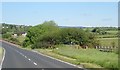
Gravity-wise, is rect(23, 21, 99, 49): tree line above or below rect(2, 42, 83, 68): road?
above

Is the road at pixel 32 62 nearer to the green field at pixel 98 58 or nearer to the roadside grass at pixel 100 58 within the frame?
the green field at pixel 98 58

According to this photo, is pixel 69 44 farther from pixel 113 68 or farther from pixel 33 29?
pixel 113 68

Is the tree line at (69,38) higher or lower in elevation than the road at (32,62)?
higher

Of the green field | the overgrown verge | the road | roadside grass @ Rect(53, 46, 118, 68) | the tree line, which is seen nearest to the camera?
roadside grass @ Rect(53, 46, 118, 68)

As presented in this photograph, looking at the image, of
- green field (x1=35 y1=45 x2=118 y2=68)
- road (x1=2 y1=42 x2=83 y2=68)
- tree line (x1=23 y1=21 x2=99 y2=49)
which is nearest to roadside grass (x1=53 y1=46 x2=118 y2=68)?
green field (x1=35 y1=45 x2=118 y2=68)

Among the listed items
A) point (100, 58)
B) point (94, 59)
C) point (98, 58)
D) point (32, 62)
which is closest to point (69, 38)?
point (98, 58)

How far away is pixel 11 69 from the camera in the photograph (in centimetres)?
2355

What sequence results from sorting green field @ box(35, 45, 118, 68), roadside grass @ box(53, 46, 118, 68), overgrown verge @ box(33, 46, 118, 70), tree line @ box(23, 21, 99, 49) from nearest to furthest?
roadside grass @ box(53, 46, 118, 68)
green field @ box(35, 45, 118, 68)
overgrown verge @ box(33, 46, 118, 70)
tree line @ box(23, 21, 99, 49)

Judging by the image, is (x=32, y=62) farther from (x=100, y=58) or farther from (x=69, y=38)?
(x=69, y=38)

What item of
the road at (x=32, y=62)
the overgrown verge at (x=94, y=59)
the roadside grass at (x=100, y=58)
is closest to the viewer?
the roadside grass at (x=100, y=58)

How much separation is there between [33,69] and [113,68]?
6070mm

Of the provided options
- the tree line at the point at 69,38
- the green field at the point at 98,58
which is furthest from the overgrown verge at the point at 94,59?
the tree line at the point at 69,38

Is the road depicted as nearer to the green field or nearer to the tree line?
the green field

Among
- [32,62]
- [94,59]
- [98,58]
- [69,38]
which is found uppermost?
[69,38]
